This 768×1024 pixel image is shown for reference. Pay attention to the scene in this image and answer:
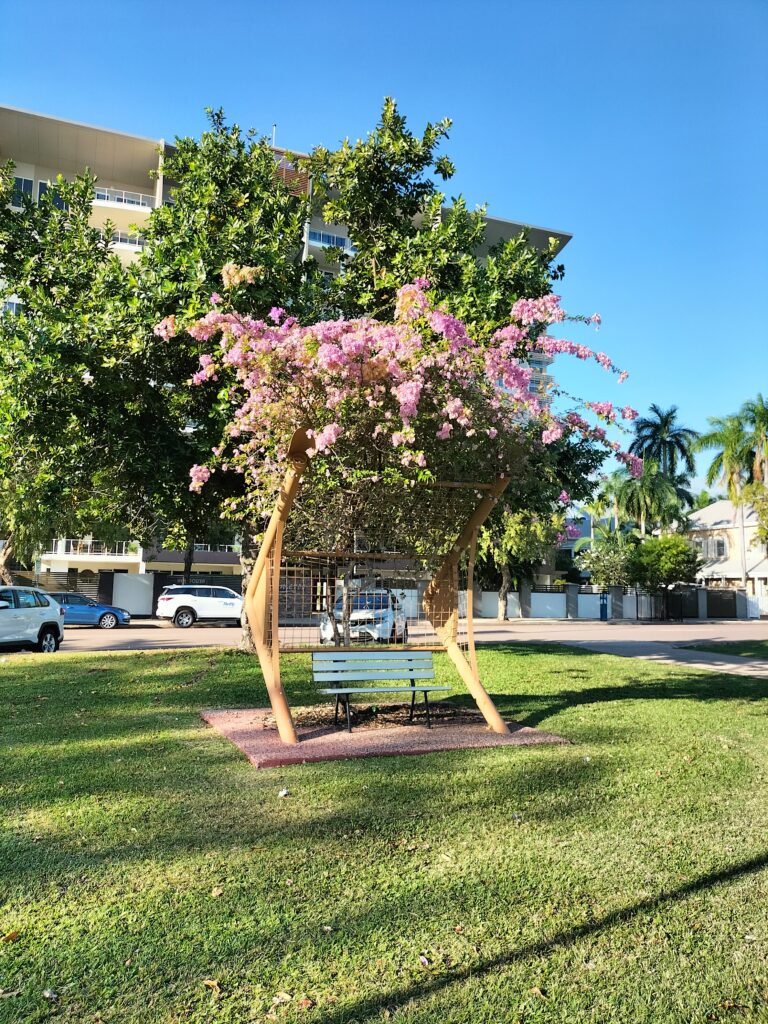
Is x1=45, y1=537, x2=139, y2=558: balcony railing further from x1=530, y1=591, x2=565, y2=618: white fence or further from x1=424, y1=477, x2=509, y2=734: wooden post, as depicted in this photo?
x1=424, y1=477, x2=509, y2=734: wooden post

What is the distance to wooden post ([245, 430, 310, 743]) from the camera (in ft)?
23.2

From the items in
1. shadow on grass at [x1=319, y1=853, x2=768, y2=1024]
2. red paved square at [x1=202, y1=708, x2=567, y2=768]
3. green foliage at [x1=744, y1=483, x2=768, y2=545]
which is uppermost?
green foliage at [x1=744, y1=483, x2=768, y2=545]

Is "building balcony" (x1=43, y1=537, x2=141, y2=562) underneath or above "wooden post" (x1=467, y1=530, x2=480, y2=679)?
above

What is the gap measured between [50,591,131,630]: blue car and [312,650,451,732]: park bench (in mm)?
22433

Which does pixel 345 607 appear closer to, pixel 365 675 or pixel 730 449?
pixel 365 675

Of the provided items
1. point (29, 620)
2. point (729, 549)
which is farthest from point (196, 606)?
point (729, 549)

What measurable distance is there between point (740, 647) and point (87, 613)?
22.1m

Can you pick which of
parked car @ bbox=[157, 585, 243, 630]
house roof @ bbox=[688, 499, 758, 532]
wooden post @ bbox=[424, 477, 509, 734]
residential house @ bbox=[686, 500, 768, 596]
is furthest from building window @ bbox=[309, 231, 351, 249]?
wooden post @ bbox=[424, 477, 509, 734]

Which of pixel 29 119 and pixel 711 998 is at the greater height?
pixel 29 119

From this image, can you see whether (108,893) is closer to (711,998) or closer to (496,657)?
(711,998)

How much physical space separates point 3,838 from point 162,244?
324 inches

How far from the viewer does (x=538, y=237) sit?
51.9 m

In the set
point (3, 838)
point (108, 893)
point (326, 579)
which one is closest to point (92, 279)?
point (326, 579)

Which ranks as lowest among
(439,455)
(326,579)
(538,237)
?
(326,579)
